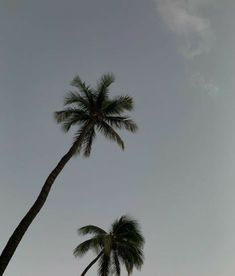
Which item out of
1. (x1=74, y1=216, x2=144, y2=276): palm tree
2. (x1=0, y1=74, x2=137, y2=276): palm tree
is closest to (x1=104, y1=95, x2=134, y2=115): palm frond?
(x1=0, y1=74, x2=137, y2=276): palm tree

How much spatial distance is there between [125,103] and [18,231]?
12.8m

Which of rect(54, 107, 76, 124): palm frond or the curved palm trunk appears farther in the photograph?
rect(54, 107, 76, 124): palm frond

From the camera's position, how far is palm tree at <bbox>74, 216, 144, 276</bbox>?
1094 inches

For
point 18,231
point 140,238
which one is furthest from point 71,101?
point 140,238

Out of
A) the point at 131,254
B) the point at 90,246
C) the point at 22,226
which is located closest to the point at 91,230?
the point at 90,246

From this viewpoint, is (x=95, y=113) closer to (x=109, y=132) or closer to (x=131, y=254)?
(x=109, y=132)

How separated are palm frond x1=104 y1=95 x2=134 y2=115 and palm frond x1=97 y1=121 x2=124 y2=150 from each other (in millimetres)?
950

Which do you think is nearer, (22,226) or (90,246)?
(22,226)

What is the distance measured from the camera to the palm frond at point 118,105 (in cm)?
2456

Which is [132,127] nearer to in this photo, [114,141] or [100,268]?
[114,141]

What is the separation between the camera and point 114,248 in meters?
28.9

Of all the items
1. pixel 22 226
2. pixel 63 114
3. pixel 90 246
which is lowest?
pixel 22 226

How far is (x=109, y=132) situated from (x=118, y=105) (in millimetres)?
2101

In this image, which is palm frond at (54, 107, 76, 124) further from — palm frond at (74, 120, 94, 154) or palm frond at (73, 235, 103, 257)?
palm frond at (73, 235, 103, 257)
